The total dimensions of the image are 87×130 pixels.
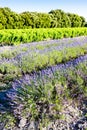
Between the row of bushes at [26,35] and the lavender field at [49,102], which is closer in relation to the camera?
the lavender field at [49,102]

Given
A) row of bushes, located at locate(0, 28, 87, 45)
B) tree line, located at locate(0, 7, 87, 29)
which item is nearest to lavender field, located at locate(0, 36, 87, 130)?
row of bushes, located at locate(0, 28, 87, 45)

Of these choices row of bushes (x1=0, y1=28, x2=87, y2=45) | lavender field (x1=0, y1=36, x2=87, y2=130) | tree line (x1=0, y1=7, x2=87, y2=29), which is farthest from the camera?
tree line (x1=0, y1=7, x2=87, y2=29)

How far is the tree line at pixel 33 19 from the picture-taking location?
73.2 ft

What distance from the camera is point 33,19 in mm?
24641

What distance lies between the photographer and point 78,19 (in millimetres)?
34688

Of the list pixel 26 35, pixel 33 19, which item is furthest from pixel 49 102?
pixel 33 19

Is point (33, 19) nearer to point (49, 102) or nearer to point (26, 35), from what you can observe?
point (26, 35)

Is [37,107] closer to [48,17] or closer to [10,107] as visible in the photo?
[10,107]

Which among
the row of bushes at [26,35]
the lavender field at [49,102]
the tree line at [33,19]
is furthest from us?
the tree line at [33,19]

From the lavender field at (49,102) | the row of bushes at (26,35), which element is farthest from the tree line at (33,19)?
the lavender field at (49,102)

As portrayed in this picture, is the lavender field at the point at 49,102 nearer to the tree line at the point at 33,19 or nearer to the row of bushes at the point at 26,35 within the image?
the row of bushes at the point at 26,35

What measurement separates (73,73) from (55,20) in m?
24.7

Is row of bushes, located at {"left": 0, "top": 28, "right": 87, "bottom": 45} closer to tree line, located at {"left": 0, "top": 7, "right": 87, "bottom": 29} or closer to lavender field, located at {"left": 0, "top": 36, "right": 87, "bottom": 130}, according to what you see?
tree line, located at {"left": 0, "top": 7, "right": 87, "bottom": 29}

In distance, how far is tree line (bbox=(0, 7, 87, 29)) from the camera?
22.3 metres
